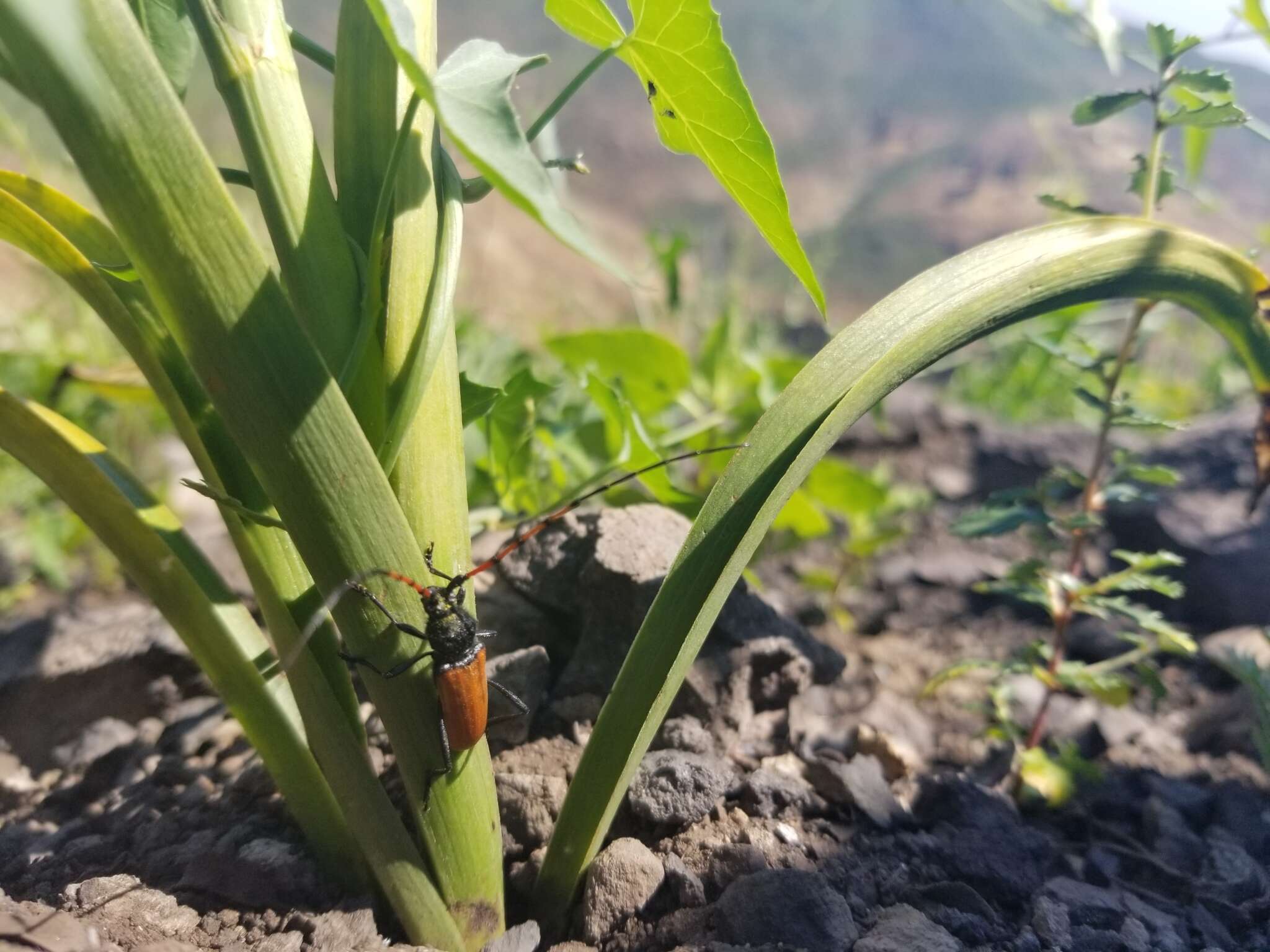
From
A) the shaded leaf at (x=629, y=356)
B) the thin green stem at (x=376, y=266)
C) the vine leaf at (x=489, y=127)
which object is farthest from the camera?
the shaded leaf at (x=629, y=356)

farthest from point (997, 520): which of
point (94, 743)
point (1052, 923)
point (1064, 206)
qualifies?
point (94, 743)

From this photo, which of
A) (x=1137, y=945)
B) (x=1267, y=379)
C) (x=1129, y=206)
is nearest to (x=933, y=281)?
(x=1267, y=379)

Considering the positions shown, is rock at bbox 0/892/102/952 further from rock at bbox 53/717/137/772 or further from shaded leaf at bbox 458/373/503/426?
shaded leaf at bbox 458/373/503/426

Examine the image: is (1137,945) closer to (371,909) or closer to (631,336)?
(371,909)

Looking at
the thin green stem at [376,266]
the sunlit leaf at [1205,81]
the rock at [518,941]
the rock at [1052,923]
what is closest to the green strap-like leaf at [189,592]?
the rock at [518,941]

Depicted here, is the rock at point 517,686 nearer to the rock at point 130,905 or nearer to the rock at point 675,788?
the rock at point 675,788

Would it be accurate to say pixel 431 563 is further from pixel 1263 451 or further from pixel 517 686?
pixel 1263 451

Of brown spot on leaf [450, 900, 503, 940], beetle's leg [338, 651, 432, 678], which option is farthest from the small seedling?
Answer: brown spot on leaf [450, 900, 503, 940]
